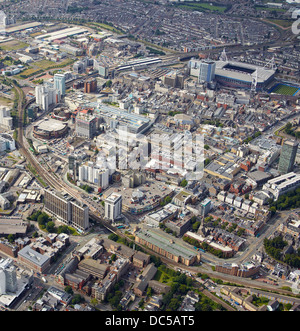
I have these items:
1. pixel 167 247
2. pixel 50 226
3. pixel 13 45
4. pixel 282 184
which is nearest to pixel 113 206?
pixel 50 226

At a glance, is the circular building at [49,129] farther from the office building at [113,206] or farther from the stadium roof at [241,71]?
the stadium roof at [241,71]

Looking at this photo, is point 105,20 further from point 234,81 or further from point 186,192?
point 186,192

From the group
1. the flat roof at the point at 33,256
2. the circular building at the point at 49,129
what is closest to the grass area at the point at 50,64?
the circular building at the point at 49,129

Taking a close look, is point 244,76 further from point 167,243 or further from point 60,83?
point 167,243

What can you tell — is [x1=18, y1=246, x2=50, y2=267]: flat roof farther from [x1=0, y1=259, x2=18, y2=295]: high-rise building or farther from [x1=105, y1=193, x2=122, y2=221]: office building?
[x1=105, y1=193, x2=122, y2=221]: office building

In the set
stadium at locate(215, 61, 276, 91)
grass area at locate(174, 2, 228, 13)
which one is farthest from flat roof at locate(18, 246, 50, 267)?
grass area at locate(174, 2, 228, 13)
